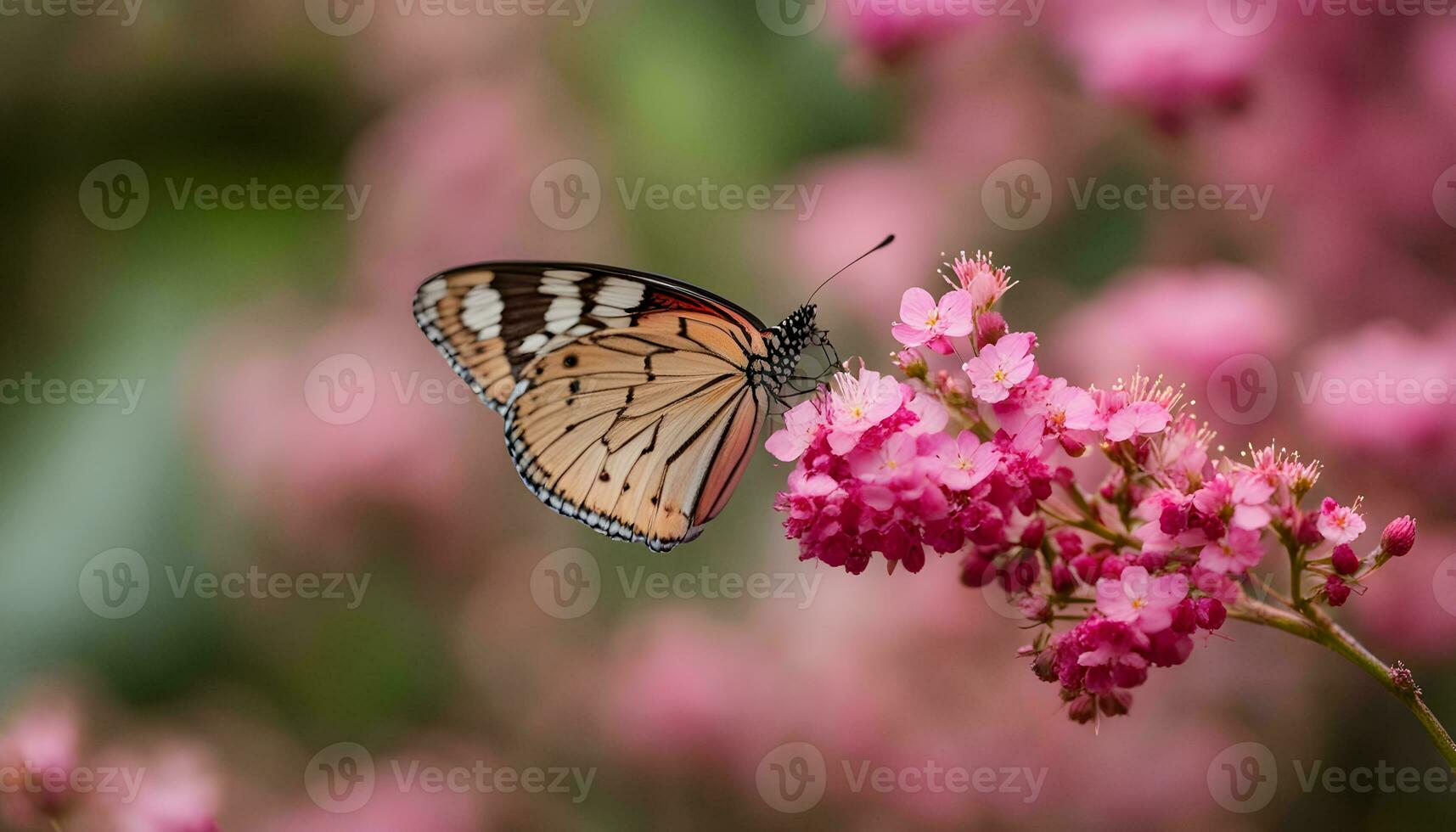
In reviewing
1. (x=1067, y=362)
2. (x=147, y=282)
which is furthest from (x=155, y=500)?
(x=1067, y=362)

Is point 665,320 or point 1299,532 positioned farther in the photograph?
point 665,320

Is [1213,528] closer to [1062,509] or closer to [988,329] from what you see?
[1062,509]

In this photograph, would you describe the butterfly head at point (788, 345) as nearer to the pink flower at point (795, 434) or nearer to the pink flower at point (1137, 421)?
the pink flower at point (795, 434)

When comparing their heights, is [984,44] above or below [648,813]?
above

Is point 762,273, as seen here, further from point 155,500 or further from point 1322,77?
point 155,500

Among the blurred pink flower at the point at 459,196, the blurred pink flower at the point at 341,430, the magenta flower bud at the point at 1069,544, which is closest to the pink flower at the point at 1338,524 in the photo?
the magenta flower bud at the point at 1069,544

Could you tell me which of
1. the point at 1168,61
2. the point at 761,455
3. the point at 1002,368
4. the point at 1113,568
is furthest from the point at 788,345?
the point at 1168,61
